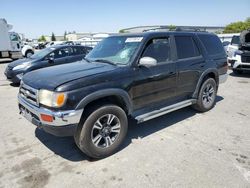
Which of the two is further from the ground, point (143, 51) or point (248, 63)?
point (143, 51)

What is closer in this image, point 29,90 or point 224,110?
point 29,90

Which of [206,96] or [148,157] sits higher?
[206,96]

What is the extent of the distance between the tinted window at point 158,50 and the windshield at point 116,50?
0.22m

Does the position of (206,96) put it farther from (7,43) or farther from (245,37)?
(7,43)

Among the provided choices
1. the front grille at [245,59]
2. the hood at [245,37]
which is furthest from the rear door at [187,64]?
the hood at [245,37]

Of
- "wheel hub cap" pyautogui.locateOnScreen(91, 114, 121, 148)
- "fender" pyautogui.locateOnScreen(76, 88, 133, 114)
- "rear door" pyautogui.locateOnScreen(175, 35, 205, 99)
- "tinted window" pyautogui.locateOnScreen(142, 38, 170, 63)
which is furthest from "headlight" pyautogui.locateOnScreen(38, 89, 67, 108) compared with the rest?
"rear door" pyautogui.locateOnScreen(175, 35, 205, 99)

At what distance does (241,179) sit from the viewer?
2887 millimetres

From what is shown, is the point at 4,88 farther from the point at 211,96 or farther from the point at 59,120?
the point at 211,96

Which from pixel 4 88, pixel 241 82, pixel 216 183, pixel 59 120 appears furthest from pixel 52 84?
pixel 241 82

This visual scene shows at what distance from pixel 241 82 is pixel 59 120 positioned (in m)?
8.29

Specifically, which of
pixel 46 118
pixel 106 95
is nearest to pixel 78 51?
pixel 106 95

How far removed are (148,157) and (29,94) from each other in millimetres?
2119

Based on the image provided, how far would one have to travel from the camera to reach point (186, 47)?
475cm

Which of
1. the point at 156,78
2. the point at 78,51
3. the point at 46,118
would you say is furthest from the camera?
the point at 78,51
